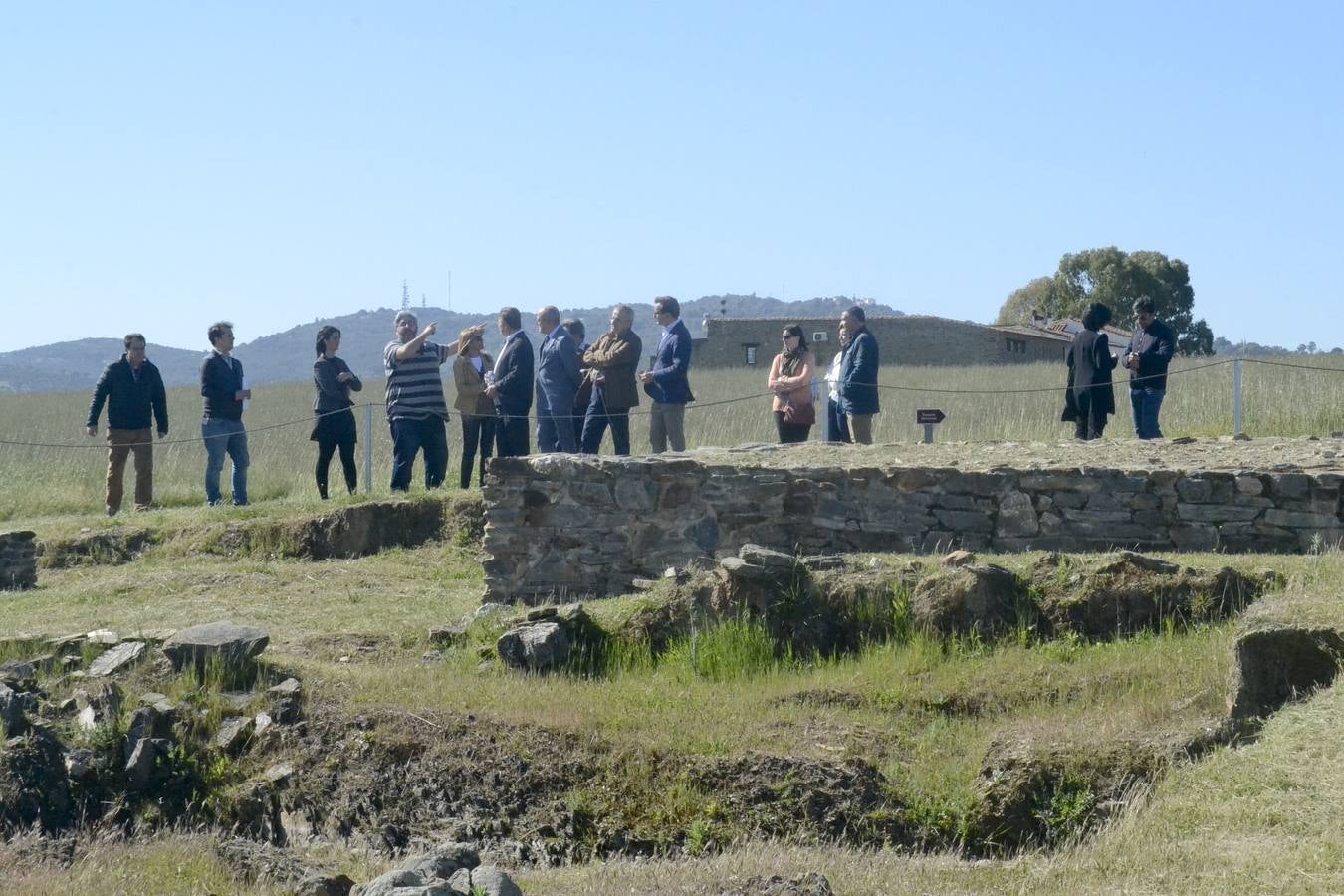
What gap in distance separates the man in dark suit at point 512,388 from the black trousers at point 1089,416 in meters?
5.07

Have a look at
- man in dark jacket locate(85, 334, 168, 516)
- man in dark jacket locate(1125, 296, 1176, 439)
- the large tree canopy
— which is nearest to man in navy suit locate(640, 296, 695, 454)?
man in dark jacket locate(1125, 296, 1176, 439)

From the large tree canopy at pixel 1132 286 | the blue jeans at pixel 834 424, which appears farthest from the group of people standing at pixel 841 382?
the large tree canopy at pixel 1132 286

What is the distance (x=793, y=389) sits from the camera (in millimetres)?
14180

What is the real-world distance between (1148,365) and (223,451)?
8.92 meters

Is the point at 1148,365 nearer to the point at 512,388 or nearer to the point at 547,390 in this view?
the point at 547,390

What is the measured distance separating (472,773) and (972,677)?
9.04 ft

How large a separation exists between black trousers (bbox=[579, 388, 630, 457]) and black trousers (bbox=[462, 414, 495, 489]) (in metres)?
1.22

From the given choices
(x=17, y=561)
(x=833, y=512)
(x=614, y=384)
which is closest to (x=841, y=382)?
(x=614, y=384)

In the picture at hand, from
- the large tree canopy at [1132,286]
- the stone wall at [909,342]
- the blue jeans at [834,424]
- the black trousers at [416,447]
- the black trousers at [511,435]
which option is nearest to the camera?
the black trousers at [511,435]

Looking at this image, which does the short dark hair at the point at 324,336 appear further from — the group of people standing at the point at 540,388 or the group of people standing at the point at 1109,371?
the group of people standing at the point at 1109,371

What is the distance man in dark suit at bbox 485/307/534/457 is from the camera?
14547 mm

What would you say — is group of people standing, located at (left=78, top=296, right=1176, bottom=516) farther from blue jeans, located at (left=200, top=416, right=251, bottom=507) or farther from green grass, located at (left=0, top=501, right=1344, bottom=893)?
green grass, located at (left=0, top=501, right=1344, bottom=893)

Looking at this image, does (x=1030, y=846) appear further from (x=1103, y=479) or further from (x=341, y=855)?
(x=1103, y=479)

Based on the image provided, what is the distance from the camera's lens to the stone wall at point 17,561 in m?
13.4
